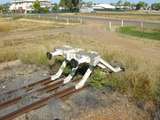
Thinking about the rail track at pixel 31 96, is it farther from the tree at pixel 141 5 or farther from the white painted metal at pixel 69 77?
the tree at pixel 141 5

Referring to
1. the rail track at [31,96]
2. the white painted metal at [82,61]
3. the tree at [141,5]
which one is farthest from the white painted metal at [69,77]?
the tree at [141,5]

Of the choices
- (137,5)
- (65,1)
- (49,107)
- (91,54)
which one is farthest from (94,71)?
(137,5)

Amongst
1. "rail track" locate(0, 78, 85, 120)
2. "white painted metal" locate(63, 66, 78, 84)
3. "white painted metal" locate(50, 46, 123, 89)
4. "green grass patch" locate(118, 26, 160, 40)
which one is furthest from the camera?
"green grass patch" locate(118, 26, 160, 40)

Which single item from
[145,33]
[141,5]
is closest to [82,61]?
[145,33]

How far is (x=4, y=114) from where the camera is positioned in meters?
6.89

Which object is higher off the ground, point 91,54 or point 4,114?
point 91,54

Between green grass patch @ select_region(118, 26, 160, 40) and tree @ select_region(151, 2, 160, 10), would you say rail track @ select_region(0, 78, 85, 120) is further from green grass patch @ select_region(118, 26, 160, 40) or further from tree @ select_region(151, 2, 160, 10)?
tree @ select_region(151, 2, 160, 10)

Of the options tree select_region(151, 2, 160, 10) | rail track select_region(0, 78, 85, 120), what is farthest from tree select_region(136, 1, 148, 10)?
rail track select_region(0, 78, 85, 120)

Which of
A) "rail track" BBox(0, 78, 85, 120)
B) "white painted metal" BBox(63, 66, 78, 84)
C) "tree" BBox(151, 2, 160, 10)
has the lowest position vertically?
"rail track" BBox(0, 78, 85, 120)

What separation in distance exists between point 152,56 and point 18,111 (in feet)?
28.9

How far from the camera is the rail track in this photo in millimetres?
6991

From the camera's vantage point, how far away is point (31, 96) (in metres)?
7.98

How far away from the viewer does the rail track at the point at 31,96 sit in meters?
6.99

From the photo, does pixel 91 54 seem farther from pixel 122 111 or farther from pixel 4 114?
pixel 4 114
